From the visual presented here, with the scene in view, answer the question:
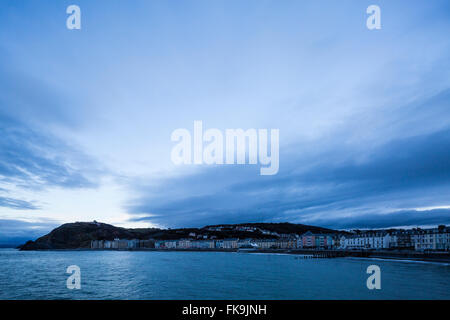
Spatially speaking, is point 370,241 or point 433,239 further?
point 370,241

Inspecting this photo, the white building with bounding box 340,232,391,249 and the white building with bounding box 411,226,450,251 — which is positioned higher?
the white building with bounding box 411,226,450,251

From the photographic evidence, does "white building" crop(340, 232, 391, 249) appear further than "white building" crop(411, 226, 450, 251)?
Yes

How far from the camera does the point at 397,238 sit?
133 metres

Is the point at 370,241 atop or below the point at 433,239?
below

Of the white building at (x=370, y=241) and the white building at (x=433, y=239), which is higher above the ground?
the white building at (x=433, y=239)

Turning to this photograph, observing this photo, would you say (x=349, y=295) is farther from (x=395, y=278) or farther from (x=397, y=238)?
(x=397, y=238)

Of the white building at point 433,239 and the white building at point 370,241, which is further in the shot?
the white building at point 370,241
